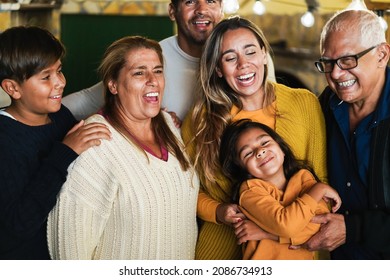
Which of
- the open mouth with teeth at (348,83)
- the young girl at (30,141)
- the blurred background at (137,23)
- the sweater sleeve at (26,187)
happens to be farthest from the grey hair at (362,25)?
the blurred background at (137,23)

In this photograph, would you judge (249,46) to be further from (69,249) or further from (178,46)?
(69,249)

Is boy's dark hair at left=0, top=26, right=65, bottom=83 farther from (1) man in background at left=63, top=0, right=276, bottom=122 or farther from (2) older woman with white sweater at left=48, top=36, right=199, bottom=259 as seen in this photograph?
(1) man in background at left=63, top=0, right=276, bottom=122

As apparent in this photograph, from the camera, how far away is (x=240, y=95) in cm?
197

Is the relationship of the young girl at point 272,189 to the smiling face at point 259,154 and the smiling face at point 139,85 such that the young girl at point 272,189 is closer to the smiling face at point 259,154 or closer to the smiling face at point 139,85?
the smiling face at point 259,154

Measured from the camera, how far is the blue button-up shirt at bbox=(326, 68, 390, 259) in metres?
1.75

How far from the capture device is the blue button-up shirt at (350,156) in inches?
69.0

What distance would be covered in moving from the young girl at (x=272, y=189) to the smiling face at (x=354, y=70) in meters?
0.28

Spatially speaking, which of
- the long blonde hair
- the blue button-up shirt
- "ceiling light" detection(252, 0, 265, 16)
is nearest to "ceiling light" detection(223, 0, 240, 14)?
"ceiling light" detection(252, 0, 265, 16)

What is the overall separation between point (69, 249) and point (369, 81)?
1.09m

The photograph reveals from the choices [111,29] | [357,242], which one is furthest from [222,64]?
[111,29]

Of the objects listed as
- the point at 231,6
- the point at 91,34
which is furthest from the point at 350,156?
the point at 91,34

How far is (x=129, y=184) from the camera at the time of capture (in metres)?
1.72

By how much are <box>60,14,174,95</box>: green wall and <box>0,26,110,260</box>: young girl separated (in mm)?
2675

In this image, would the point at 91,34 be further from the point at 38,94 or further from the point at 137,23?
the point at 38,94
